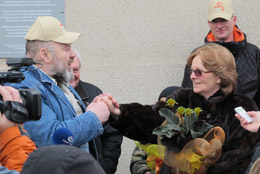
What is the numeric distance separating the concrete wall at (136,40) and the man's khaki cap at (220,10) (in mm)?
709

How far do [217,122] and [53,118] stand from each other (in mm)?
1274

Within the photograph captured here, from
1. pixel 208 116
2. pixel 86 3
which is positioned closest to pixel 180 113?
pixel 208 116

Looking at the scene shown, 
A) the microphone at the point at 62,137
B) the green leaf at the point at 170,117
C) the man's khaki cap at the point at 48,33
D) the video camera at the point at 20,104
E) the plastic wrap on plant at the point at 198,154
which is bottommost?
the plastic wrap on plant at the point at 198,154

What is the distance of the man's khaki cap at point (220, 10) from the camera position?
541cm

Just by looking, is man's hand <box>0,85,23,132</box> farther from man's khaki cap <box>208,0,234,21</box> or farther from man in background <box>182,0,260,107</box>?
man's khaki cap <box>208,0,234,21</box>

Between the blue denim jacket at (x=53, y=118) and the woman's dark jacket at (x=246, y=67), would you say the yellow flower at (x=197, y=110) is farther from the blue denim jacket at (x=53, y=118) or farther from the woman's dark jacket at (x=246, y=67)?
the woman's dark jacket at (x=246, y=67)

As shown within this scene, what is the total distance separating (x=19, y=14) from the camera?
6230 millimetres

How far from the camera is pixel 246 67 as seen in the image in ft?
17.1

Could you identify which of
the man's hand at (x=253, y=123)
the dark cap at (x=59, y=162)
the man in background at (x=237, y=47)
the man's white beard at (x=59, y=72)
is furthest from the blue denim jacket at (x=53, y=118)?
the man in background at (x=237, y=47)

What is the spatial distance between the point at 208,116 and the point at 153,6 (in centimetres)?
240

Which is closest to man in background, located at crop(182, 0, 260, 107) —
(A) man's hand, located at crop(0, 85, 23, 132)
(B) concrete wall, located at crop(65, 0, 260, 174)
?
(B) concrete wall, located at crop(65, 0, 260, 174)

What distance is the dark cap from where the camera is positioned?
1721 millimetres

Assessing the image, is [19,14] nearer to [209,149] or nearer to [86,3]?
[86,3]

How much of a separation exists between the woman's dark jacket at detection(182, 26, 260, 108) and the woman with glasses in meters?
0.88
